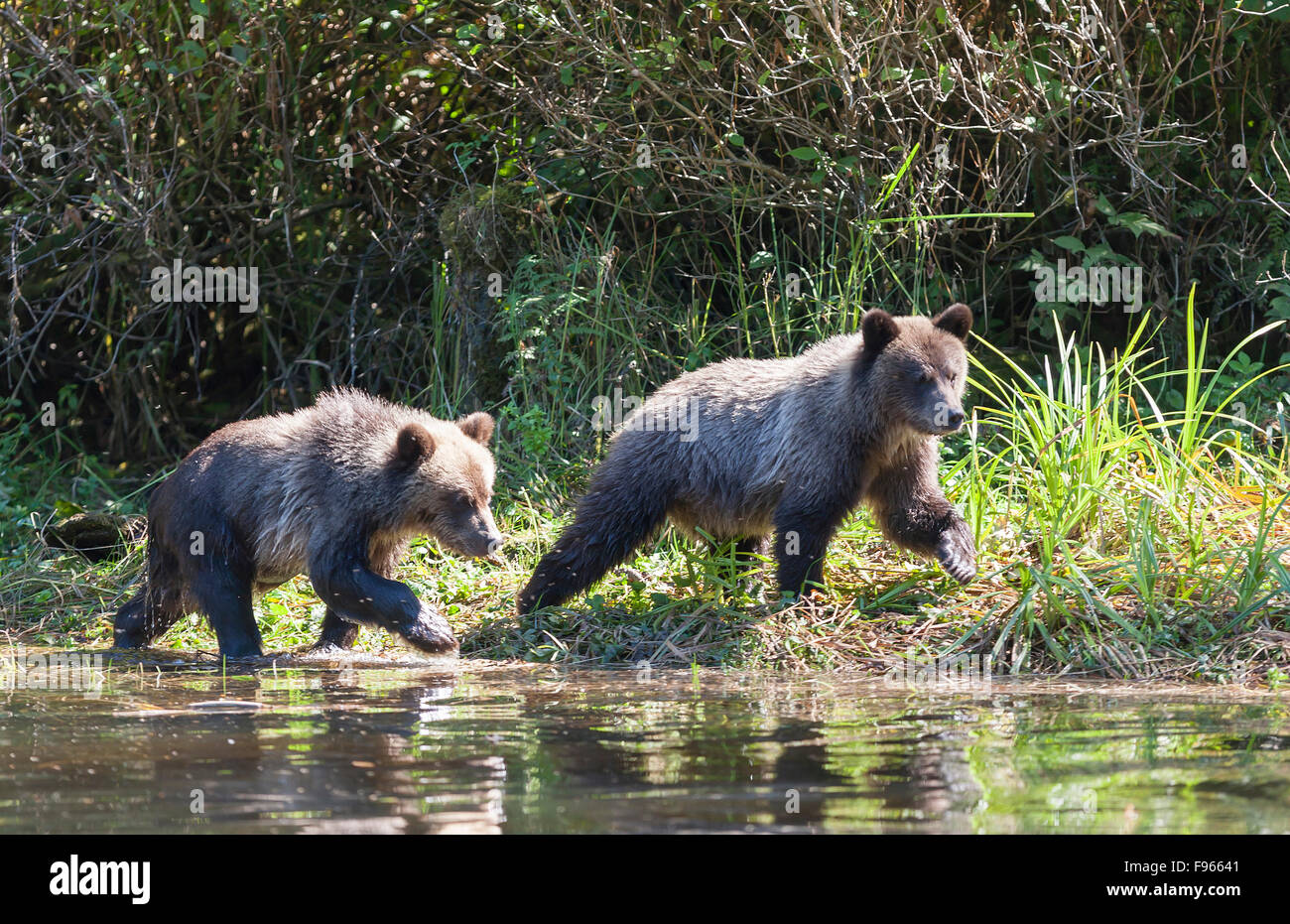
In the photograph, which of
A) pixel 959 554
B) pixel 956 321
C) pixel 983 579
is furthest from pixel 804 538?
pixel 956 321

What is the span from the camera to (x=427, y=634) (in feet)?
23.9

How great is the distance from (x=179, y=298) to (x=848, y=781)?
27.4ft

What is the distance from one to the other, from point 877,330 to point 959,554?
1.25 m

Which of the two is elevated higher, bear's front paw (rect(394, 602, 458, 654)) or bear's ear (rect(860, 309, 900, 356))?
bear's ear (rect(860, 309, 900, 356))

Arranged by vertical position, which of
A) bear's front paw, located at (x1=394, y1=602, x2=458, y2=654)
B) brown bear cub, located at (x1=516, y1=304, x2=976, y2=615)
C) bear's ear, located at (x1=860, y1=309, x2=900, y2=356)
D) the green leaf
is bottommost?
bear's front paw, located at (x1=394, y1=602, x2=458, y2=654)

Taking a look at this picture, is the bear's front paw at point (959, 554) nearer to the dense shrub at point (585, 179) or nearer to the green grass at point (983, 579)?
the green grass at point (983, 579)

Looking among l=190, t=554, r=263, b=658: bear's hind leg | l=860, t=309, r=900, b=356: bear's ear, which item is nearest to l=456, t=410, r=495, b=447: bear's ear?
l=190, t=554, r=263, b=658: bear's hind leg

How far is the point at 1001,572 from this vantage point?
24.5ft

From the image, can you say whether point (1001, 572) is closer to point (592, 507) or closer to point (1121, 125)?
point (592, 507)

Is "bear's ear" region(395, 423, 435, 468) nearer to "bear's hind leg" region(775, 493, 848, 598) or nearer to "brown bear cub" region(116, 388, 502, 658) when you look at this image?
"brown bear cub" region(116, 388, 502, 658)

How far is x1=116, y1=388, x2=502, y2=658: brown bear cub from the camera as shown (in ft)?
24.9

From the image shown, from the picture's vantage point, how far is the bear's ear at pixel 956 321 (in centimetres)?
812

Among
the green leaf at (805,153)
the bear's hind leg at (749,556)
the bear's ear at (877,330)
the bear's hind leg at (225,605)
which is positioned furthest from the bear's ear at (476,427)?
the green leaf at (805,153)

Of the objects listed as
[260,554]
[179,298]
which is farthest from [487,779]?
[179,298]
